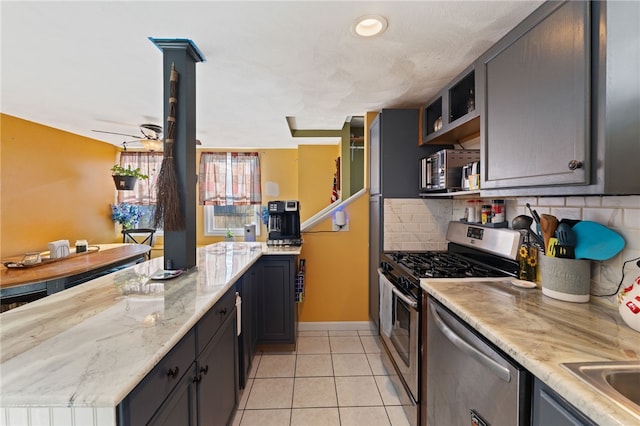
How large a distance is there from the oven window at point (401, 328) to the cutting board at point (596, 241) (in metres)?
0.90

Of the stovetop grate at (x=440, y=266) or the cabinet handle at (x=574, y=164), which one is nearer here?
the cabinet handle at (x=574, y=164)

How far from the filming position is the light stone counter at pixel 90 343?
24.3 inches

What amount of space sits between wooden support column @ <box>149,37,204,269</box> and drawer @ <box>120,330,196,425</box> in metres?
0.78

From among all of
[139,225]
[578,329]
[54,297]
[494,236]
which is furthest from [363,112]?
[139,225]

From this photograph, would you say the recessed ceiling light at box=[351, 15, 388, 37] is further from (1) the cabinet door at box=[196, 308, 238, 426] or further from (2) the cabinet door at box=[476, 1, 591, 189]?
(1) the cabinet door at box=[196, 308, 238, 426]

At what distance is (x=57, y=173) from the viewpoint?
3.55 metres

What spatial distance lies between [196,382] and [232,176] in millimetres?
A: 4025

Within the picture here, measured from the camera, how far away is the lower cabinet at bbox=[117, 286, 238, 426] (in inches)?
29.5

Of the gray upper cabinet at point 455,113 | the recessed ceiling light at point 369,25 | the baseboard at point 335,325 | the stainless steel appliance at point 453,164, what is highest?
the recessed ceiling light at point 369,25

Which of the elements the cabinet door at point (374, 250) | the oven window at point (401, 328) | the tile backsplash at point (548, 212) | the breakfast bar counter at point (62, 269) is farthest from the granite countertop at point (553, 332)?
the breakfast bar counter at point (62, 269)

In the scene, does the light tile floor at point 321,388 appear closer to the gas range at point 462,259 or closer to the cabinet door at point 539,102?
the gas range at point 462,259

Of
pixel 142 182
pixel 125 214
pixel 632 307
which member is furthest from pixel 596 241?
pixel 142 182

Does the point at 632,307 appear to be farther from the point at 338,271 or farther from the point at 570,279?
the point at 338,271

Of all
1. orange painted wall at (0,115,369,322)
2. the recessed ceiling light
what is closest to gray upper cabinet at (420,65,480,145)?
the recessed ceiling light
